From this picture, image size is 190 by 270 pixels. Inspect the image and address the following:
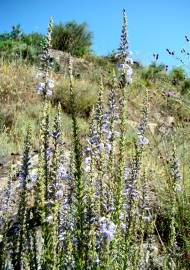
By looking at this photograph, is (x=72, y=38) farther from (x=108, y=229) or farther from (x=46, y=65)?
(x=108, y=229)

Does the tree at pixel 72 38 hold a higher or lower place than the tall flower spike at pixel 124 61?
higher

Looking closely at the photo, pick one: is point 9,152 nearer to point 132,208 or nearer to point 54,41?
point 132,208

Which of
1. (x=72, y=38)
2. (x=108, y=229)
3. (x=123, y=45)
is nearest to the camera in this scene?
(x=108, y=229)

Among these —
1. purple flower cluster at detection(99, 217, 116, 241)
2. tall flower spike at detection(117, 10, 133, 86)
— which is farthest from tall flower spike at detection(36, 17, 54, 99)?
purple flower cluster at detection(99, 217, 116, 241)

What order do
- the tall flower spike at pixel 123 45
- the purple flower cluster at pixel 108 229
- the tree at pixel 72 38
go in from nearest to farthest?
the purple flower cluster at pixel 108 229
the tall flower spike at pixel 123 45
the tree at pixel 72 38

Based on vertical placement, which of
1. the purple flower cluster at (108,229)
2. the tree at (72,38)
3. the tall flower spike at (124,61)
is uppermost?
the tree at (72,38)

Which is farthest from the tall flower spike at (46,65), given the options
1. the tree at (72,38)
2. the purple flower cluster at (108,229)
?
the tree at (72,38)

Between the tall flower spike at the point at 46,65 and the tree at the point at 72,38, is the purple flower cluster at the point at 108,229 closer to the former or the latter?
the tall flower spike at the point at 46,65

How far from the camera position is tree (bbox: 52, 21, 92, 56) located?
1773 centimetres

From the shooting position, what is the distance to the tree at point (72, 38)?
17734 mm

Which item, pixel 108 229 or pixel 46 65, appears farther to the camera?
pixel 46 65

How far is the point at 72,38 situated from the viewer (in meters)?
18.2

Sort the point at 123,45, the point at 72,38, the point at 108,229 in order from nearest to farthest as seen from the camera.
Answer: the point at 108,229 → the point at 123,45 → the point at 72,38

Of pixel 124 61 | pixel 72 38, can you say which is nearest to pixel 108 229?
pixel 124 61
